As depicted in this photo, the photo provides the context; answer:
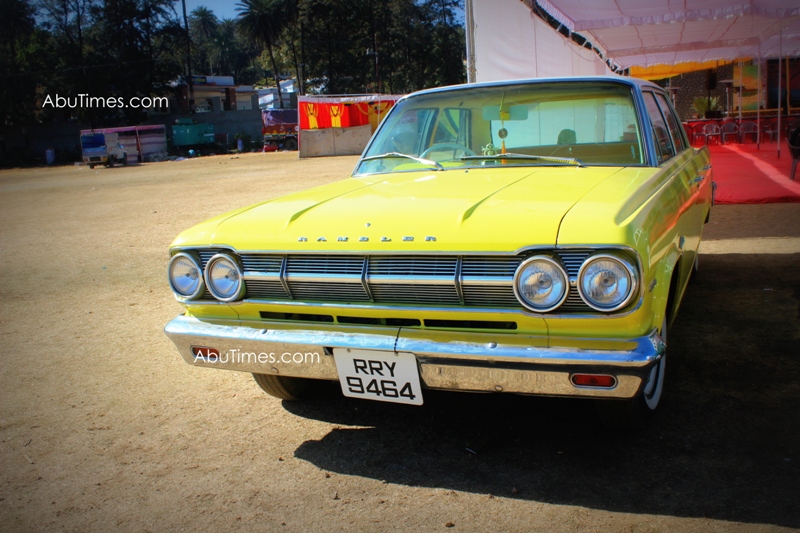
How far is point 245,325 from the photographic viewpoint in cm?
291

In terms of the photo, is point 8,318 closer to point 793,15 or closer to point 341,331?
point 341,331

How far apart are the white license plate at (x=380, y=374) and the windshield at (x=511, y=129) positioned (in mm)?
1404

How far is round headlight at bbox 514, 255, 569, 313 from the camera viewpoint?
7.70 feet

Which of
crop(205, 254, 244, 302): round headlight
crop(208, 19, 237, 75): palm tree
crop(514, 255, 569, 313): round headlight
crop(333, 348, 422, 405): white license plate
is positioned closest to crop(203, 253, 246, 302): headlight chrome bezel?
crop(205, 254, 244, 302): round headlight

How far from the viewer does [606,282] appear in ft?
7.61

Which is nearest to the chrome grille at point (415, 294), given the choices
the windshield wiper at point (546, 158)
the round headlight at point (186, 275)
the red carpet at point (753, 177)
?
the round headlight at point (186, 275)

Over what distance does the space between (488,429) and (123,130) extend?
2975 centimetres

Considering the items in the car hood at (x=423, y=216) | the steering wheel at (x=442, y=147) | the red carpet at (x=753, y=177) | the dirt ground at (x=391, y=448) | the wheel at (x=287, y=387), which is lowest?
the dirt ground at (x=391, y=448)

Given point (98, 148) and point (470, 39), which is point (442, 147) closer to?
point (470, 39)

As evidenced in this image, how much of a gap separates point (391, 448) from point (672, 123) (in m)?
2.86

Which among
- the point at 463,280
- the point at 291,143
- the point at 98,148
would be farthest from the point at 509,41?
the point at 291,143

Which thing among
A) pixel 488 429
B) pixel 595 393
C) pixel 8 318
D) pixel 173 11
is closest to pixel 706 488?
pixel 595 393

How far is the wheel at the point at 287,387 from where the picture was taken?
3.36 metres
